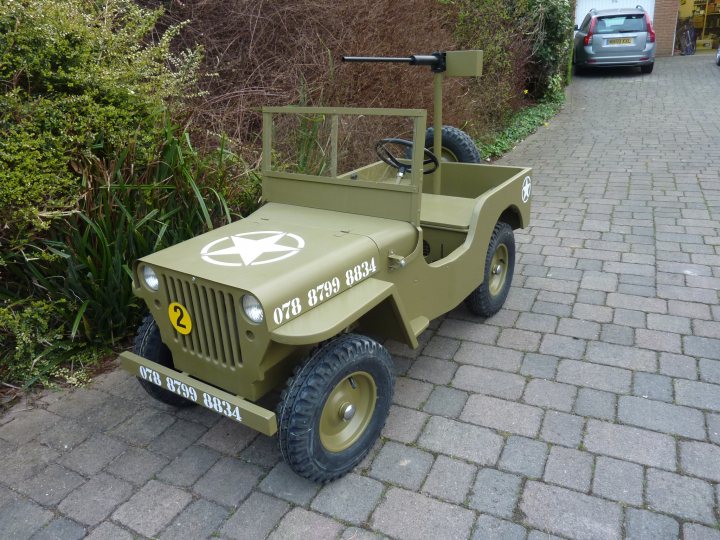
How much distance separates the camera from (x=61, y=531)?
7.54ft

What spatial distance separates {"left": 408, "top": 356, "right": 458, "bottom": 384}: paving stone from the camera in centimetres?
322

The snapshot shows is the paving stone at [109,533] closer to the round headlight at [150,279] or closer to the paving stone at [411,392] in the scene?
the round headlight at [150,279]

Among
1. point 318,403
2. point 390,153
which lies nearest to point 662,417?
point 318,403

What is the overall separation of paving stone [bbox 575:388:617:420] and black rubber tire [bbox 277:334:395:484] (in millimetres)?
1115

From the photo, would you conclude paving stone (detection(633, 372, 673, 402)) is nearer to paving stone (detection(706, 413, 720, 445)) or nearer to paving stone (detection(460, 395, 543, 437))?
paving stone (detection(706, 413, 720, 445))

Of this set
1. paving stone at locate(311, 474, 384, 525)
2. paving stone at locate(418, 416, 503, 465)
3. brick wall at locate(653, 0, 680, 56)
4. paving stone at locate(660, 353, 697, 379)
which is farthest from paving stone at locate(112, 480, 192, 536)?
brick wall at locate(653, 0, 680, 56)

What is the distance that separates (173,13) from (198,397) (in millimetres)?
4348

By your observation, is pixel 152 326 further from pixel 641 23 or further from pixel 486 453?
pixel 641 23

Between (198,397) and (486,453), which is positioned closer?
(198,397)

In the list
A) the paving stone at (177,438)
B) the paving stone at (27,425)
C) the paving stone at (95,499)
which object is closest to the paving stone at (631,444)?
the paving stone at (177,438)

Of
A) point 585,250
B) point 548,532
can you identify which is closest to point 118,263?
point 548,532

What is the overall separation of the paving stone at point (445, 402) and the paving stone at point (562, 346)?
71 cm

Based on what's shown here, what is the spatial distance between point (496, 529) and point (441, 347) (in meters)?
1.41

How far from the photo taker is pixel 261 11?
5535mm
